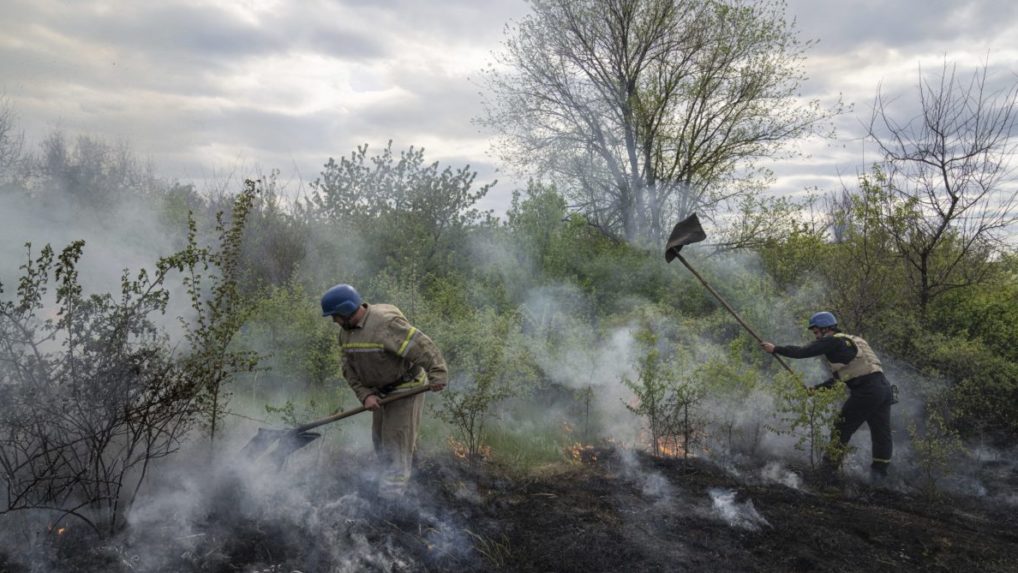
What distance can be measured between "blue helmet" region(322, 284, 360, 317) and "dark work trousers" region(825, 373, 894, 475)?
18.4 feet

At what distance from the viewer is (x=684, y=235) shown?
24.1 ft

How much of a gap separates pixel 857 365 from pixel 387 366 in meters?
5.45

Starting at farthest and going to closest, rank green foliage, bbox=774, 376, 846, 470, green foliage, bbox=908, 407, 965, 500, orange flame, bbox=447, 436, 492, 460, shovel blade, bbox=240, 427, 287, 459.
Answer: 1. green foliage, bbox=908, 407, 965, 500
2. orange flame, bbox=447, 436, 492, 460
3. green foliage, bbox=774, 376, 846, 470
4. shovel blade, bbox=240, 427, 287, 459

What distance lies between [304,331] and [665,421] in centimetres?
470

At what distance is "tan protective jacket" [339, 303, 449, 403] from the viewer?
532cm

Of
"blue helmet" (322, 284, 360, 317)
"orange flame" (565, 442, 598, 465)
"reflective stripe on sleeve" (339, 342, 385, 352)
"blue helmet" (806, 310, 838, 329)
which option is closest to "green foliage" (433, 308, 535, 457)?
"orange flame" (565, 442, 598, 465)

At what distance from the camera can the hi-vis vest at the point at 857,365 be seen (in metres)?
7.23

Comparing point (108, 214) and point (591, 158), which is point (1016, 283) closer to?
point (591, 158)

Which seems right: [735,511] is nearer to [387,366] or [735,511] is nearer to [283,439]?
[387,366]

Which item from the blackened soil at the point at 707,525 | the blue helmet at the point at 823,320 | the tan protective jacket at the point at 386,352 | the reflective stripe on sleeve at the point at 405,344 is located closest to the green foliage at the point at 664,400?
the blackened soil at the point at 707,525

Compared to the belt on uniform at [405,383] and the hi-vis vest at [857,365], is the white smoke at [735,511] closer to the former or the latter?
the hi-vis vest at [857,365]

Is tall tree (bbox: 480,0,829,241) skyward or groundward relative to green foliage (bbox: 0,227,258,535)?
skyward

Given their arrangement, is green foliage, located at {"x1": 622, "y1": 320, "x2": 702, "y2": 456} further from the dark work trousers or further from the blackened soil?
the dark work trousers

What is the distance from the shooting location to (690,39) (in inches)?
622
